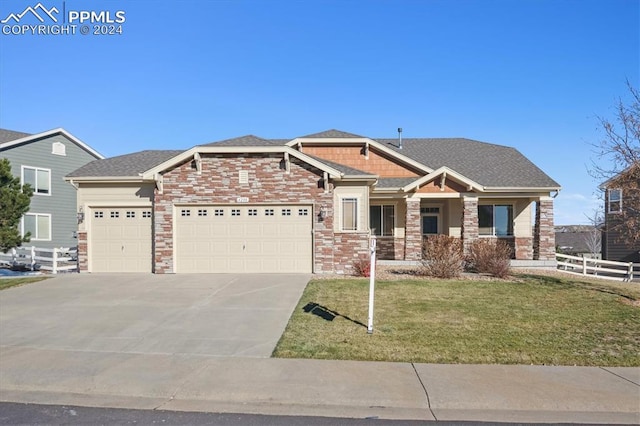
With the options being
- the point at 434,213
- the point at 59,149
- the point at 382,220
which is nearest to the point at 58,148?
the point at 59,149

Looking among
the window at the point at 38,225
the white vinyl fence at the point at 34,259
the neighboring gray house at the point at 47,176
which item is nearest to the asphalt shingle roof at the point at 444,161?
the white vinyl fence at the point at 34,259

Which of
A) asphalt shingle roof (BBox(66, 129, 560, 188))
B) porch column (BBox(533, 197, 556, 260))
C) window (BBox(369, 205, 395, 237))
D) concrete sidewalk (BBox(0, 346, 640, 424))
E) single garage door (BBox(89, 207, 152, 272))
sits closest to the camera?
concrete sidewalk (BBox(0, 346, 640, 424))

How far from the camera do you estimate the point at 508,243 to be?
2077 centimetres

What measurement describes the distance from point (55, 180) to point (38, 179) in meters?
1.03

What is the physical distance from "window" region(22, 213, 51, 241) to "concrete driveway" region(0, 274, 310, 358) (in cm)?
1421

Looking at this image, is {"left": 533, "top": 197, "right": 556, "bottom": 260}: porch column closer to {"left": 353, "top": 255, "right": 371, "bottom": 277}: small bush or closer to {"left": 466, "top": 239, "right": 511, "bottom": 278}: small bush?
{"left": 466, "top": 239, "right": 511, "bottom": 278}: small bush

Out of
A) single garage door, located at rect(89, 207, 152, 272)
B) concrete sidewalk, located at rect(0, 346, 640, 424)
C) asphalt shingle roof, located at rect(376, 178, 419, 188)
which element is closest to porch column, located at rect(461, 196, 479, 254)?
asphalt shingle roof, located at rect(376, 178, 419, 188)

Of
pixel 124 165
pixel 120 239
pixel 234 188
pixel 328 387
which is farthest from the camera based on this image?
pixel 124 165

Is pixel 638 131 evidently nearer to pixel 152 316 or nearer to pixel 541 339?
pixel 541 339

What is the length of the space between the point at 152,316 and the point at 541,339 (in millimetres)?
7784

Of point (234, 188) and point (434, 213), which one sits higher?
point (234, 188)

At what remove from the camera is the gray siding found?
27.3 metres

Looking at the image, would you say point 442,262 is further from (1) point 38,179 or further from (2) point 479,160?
(1) point 38,179

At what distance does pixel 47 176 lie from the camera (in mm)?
28781
